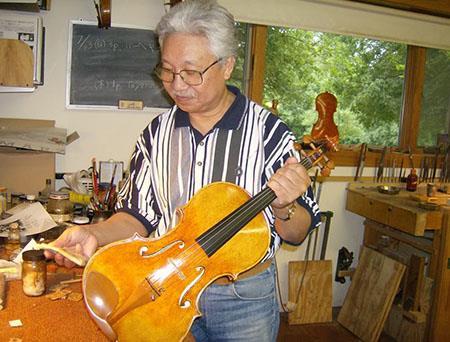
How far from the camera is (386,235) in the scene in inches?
123

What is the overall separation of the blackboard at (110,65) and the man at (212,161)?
1.48 meters

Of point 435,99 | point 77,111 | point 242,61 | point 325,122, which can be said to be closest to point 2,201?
point 77,111

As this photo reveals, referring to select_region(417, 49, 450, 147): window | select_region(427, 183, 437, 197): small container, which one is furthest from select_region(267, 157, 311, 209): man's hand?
select_region(417, 49, 450, 147): window

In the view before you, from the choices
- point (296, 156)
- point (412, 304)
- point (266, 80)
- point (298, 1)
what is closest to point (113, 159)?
point (266, 80)

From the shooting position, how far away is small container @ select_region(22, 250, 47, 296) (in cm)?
121

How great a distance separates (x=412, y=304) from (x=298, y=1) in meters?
2.01

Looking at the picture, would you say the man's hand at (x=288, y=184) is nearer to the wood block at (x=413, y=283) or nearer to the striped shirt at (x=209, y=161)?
the striped shirt at (x=209, y=161)

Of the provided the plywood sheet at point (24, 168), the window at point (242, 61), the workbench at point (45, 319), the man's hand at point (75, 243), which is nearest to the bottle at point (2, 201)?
the plywood sheet at point (24, 168)

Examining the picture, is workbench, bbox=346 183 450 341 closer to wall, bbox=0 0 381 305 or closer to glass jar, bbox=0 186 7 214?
wall, bbox=0 0 381 305

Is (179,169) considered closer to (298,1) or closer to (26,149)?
(26,149)

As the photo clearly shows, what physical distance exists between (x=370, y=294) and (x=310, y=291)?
0.40 metres

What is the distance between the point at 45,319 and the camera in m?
1.09

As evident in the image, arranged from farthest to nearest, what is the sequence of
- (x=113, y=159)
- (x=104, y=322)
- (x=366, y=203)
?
1. (x=366, y=203)
2. (x=113, y=159)
3. (x=104, y=322)

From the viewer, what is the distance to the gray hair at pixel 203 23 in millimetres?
1101
